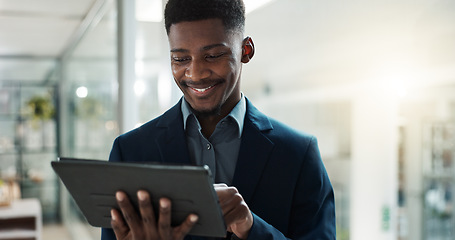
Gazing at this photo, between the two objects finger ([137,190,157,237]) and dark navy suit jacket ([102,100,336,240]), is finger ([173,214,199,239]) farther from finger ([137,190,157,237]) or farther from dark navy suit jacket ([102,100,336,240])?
dark navy suit jacket ([102,100,336,240])

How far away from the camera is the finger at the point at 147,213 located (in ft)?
2.36

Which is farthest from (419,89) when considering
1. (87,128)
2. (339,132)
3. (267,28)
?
(87,128)

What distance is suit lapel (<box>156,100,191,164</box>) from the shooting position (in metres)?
0.93

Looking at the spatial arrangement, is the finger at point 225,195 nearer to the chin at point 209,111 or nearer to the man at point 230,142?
the man at point 230,142

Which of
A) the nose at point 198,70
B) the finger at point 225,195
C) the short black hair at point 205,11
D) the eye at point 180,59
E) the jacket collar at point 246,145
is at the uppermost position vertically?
the short black hair at point 205,11

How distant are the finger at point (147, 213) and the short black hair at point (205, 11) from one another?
0.33 m

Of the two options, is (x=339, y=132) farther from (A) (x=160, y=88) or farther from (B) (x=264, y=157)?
(A) (x=160, y=88)

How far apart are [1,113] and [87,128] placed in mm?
2035

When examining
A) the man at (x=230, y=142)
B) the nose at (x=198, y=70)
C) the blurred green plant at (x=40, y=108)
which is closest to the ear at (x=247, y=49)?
the man at (x=230, y=142)

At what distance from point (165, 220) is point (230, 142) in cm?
27

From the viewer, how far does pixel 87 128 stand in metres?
4.27

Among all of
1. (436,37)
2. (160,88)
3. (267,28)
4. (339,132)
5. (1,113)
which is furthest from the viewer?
(1,113)

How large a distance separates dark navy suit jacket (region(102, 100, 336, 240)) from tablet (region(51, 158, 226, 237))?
0.18 meters

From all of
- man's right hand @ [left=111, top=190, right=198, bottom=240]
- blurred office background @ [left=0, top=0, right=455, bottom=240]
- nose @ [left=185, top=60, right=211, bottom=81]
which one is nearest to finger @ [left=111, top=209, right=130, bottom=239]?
man's right hand @ [left=111, top=190, right=198, bottom=240]
